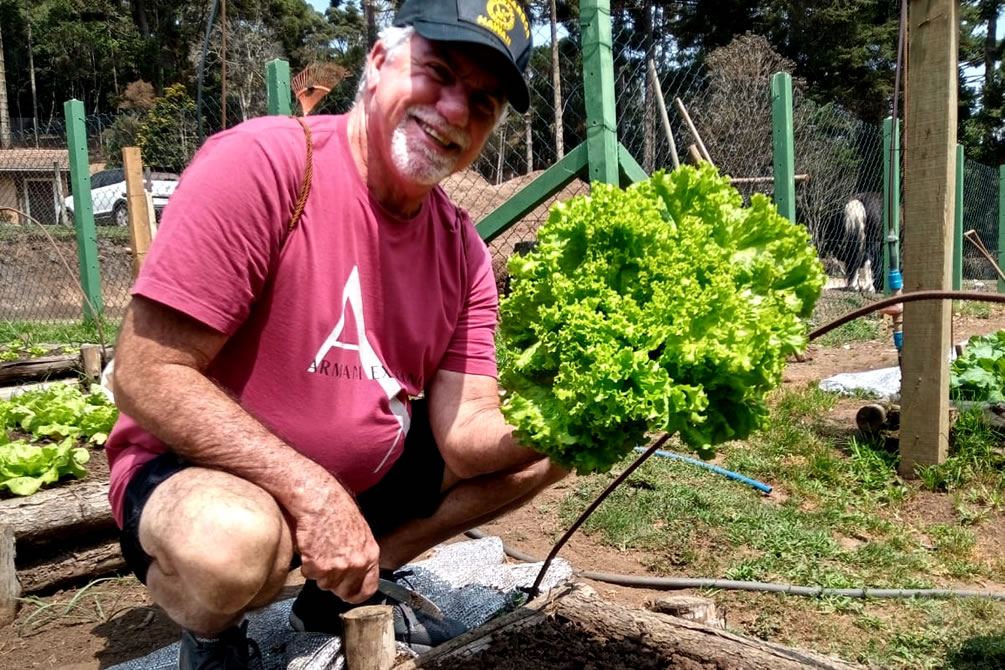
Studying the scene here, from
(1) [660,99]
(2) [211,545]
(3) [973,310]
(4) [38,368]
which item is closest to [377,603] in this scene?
(2) [211,545]

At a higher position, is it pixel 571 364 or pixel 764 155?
pixel 764 155

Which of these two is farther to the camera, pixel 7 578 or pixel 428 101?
pixel 7 578

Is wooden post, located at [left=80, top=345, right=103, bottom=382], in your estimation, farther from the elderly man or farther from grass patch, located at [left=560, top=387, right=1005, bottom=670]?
the elderly man

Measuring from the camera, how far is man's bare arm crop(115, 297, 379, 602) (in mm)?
1986

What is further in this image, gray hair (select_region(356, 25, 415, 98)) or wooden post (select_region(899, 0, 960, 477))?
wooden post (select_region(899, 0, 960, 477))

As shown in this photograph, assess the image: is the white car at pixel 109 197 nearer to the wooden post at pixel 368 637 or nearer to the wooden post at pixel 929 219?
the wooden post at pixel 929 219

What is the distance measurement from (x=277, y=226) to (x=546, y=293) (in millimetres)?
788

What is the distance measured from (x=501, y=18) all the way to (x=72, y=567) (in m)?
2.90

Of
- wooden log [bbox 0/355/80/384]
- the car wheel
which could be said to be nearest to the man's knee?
wooden log [bbox 0/355/80/384]

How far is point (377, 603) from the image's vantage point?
8.42 feet

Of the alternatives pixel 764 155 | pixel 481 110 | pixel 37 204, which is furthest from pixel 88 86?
pixel 481 110

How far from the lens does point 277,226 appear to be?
217 cm

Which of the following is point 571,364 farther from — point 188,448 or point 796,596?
point 796,596

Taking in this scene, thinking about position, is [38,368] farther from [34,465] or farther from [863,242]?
[863,242]
